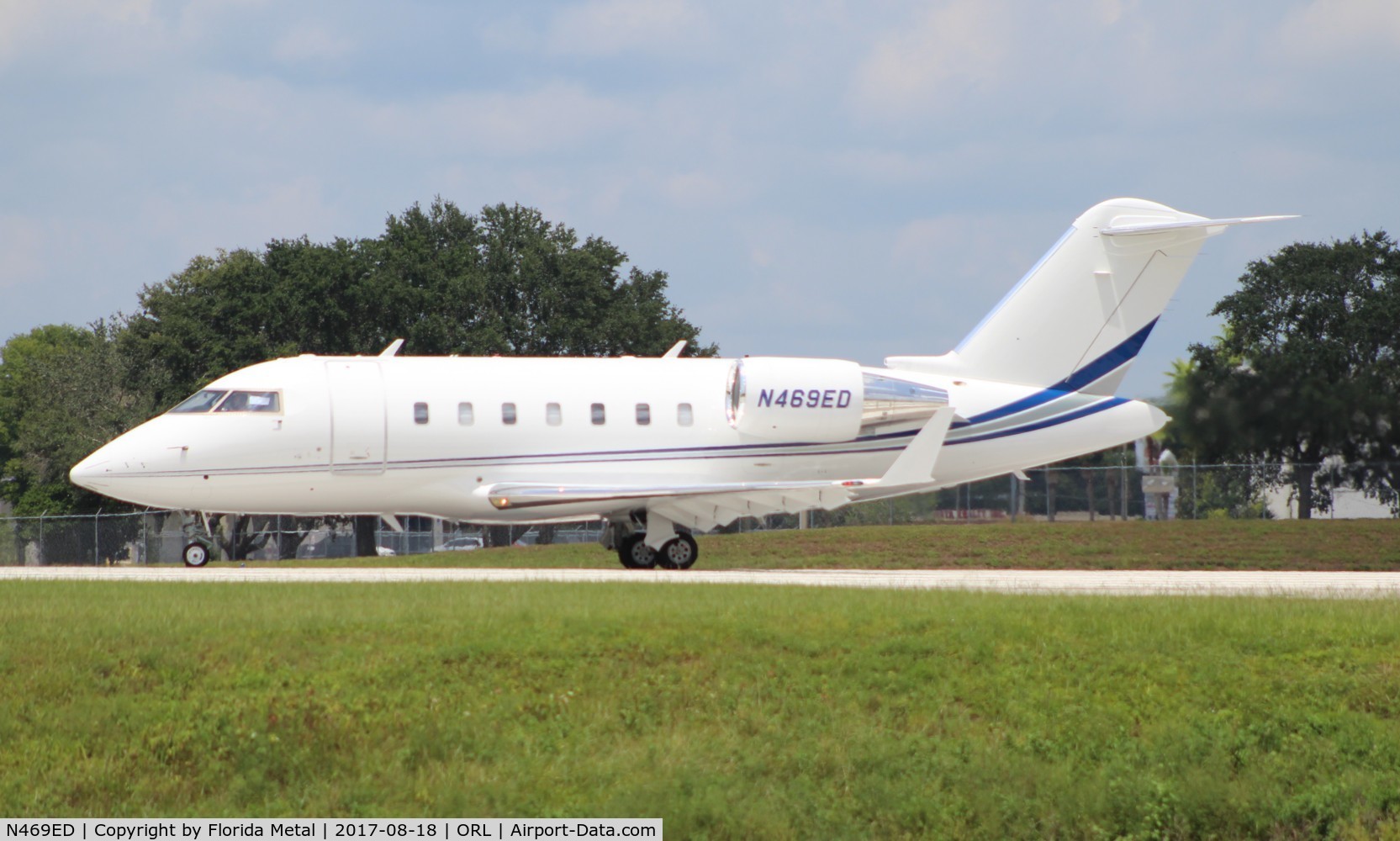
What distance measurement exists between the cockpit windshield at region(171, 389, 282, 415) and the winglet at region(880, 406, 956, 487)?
10117 millimetres

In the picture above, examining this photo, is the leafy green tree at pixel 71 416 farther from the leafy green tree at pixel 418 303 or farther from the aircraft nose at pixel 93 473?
the aircraft nose at pixel 93 473

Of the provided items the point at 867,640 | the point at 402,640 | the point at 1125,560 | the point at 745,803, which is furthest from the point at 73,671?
the point at 1125,560

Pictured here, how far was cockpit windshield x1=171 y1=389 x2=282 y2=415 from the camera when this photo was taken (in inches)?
989

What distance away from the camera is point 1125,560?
3612 centimetres

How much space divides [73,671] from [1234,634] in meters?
11.3

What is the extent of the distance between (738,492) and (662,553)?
2336 millimetres

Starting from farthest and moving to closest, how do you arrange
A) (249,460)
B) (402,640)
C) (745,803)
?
(249,460) → (402,640) → (745,803)

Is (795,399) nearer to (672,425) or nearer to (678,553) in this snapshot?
(672,425)

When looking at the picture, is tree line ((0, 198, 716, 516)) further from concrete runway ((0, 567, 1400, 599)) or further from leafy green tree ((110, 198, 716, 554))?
concrete runway ((0, 567, 1400, 599))

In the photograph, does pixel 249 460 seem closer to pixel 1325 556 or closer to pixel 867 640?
pixel 867 640

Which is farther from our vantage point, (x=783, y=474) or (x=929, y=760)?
(x=783, y=474)

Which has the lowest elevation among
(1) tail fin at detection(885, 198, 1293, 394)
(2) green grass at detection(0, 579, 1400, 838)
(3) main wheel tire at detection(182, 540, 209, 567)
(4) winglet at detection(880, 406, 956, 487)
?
(2) green grass at detection(0, 579, 1400, 838)

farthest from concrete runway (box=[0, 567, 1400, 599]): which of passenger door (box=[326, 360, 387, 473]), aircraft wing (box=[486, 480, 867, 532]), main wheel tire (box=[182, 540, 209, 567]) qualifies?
passenger door (box=[326, 360, 387, 473])

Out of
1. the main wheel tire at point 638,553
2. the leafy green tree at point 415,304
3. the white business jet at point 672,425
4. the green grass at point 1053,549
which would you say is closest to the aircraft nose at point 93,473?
the white business jet at point 672,425
